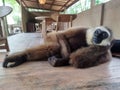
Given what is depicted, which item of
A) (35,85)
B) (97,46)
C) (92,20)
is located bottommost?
(35,85)

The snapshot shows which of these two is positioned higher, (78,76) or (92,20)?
(92,20)

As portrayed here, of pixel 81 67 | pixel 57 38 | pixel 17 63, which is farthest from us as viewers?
pixel 57 38

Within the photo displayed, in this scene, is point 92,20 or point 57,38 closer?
point 57,38

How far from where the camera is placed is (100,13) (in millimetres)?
3521

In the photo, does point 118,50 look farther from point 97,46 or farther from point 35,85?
point 35,85

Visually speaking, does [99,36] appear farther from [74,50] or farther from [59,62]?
[59,62]

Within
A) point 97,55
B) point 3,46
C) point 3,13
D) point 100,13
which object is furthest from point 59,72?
point 100,13

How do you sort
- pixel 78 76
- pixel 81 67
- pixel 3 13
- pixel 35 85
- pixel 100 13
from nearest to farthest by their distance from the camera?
1. pixel 35 85
2. pixel 78 76
3. pixel 81 67
4. pixel 3 13
5. pixel 100 13

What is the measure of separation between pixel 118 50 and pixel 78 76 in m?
0.99

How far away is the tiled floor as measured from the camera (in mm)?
886

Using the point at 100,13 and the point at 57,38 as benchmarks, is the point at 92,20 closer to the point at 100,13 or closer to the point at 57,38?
the point at 100,13

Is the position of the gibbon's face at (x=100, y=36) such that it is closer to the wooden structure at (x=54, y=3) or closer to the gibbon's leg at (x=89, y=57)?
the gibbon's leg at (x=89, y=57)

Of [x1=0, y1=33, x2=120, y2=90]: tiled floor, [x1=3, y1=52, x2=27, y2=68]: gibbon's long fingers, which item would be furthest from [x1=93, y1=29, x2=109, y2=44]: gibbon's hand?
[x1=3, y1=52, x2=27, y2=68]: gibbon's long fingers

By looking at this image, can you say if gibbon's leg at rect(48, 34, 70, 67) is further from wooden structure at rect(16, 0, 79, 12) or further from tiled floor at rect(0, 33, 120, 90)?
wooden structure at rect(16, 0, 79, 12)
